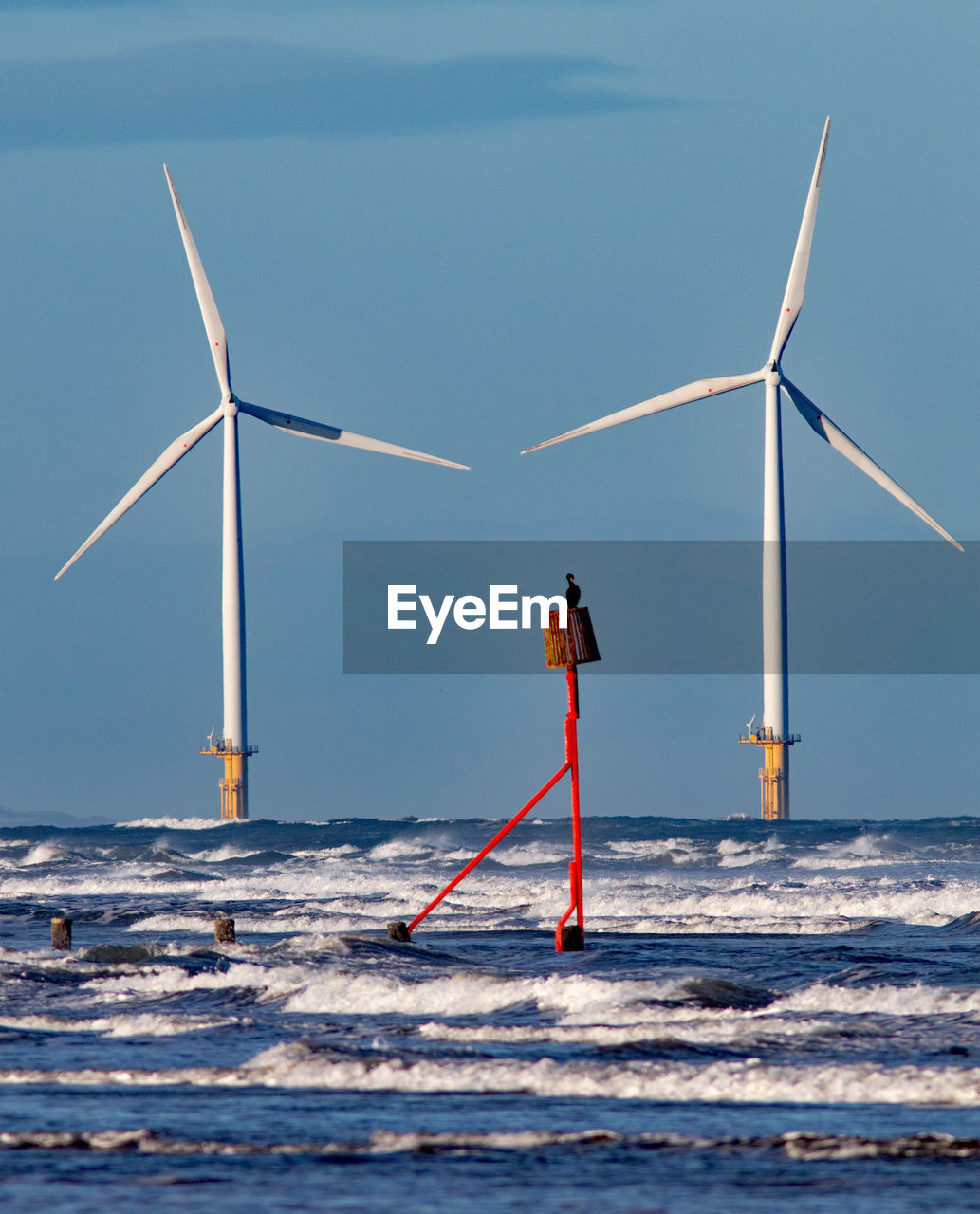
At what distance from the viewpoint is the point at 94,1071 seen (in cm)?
1641

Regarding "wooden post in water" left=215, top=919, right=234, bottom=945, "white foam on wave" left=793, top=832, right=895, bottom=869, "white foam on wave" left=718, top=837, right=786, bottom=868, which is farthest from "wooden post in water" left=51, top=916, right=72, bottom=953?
"white foam on wave" left=718, top=837, right=786, bottom=868

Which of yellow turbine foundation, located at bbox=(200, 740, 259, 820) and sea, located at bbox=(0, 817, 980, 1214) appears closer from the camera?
sea, located at bbox=(0, 817, 980, 1214)

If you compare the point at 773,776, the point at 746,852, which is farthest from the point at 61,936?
the point at 773,776

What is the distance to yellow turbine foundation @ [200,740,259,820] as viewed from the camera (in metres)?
119

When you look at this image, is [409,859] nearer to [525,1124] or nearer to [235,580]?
[235,580]

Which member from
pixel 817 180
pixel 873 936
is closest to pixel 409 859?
pixel 817 180

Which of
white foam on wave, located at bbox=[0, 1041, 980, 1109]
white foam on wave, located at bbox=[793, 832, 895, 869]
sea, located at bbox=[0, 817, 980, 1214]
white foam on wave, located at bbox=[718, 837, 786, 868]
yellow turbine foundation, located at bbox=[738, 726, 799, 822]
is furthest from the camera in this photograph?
yellow turbine foundation, located at bbox=[738, 726, 799, 822]

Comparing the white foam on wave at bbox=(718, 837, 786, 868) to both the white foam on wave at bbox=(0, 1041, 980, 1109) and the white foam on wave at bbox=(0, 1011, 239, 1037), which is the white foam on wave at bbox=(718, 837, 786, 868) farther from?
the white foam on wave at bbox=(0, 1041, 980, 1109)

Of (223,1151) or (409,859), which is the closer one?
(223,1151)

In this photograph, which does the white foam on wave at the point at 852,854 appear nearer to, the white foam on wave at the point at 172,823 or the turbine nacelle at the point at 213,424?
A: the turbine nacelle at the point at 213,424

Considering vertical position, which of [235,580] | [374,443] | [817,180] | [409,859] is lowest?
[409,859]

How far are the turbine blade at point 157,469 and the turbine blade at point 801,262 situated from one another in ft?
91.7

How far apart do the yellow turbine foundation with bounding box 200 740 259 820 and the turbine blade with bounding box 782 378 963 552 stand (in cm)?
4992

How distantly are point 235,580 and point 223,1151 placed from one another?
84861 mm
